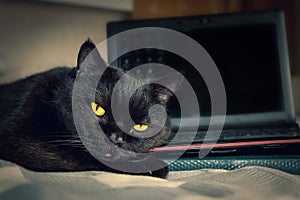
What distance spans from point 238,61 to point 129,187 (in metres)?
0.72

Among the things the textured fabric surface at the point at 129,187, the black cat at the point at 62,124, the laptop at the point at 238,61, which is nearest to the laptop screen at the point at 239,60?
the laptop at the point at 238,61

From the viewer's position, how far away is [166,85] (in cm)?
73

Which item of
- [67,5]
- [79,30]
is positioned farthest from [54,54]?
[67,5]

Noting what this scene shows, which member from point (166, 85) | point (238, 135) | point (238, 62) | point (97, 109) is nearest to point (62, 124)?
point (97, 109)

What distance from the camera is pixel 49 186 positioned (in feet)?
1.13

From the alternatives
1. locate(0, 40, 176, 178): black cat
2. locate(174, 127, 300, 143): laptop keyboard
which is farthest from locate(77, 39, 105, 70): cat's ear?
locate(174, 127, 300, 143): laptop keyboard

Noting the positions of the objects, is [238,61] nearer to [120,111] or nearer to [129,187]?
[120,111]

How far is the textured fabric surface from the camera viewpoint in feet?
1.09

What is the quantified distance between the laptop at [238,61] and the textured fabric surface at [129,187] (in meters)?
0.46

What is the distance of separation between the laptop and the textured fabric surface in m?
0.46

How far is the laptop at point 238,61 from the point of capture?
91cm

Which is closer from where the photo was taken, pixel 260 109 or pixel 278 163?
pixel 278 163

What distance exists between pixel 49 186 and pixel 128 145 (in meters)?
0.30

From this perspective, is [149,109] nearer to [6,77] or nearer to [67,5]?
[6,77]
